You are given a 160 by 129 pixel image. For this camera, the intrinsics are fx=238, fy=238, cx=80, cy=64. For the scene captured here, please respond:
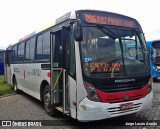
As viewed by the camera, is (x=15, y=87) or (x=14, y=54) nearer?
(x=15, y=87)

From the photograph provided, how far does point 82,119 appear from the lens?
545 centimetres

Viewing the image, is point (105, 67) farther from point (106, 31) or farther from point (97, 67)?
point (106, 31)

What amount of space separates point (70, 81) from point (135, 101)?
1728 mm

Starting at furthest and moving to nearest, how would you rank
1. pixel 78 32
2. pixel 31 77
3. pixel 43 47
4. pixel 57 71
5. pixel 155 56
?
pixel 155 56, pixel 31 77, pixel 43 47, pixel 57 71, pixel 78 32

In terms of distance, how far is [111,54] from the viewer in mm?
5922

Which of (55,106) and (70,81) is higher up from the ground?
(70,81)

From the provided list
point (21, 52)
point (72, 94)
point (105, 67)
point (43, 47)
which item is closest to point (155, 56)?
point (21, 52)

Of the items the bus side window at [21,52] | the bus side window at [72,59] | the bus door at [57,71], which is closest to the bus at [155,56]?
the bus side window at [21,52]

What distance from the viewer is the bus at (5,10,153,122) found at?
5.51 m

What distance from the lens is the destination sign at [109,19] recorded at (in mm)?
5855

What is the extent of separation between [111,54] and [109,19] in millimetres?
948

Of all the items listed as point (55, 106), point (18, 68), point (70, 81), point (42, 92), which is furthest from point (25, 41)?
point (70, 81)

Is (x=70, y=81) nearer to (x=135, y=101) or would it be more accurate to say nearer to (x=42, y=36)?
(x=135, y=101)

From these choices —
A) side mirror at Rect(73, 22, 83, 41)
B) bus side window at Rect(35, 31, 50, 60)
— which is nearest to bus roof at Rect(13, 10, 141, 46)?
side mirror at Rect(73, 22, 83, 41)
